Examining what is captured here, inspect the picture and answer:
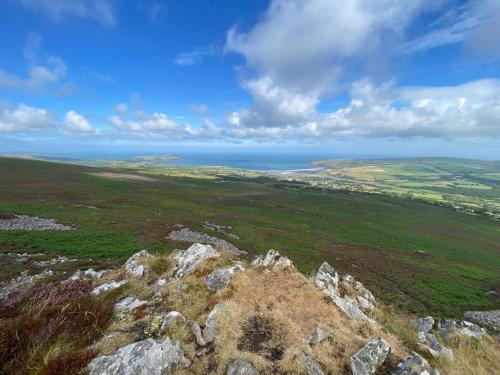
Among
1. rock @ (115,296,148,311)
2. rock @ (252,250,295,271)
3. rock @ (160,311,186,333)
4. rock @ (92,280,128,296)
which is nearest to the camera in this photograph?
rock @ (160,311,186,333)

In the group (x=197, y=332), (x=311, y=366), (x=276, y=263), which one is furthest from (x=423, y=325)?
(x=197, y=332)

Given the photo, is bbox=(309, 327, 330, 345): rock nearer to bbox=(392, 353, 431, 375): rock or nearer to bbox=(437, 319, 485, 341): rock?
bbox=(392, 353, 431, 375): rock

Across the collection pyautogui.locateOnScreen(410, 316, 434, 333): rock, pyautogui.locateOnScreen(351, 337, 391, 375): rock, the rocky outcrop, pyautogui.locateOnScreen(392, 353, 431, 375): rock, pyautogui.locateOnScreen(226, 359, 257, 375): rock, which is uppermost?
pyautogui.locateOnScreen(226, 359, 257, 375): rock

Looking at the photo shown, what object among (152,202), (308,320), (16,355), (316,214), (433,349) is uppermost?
(16,355)

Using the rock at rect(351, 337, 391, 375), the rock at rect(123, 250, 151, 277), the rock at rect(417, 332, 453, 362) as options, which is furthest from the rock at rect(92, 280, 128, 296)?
the rock at rect(417, 332, 453, 362)

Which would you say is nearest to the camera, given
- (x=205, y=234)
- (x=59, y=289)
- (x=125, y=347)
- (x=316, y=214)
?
(x=125, y=347)

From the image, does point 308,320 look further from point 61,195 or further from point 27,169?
point 27,169

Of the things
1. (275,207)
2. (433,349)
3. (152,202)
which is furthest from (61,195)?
(433,349)

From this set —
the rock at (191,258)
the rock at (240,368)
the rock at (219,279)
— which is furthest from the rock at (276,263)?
the rock at (240,368)

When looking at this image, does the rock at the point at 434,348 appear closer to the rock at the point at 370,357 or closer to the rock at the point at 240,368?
the rock at the point at 370,357
